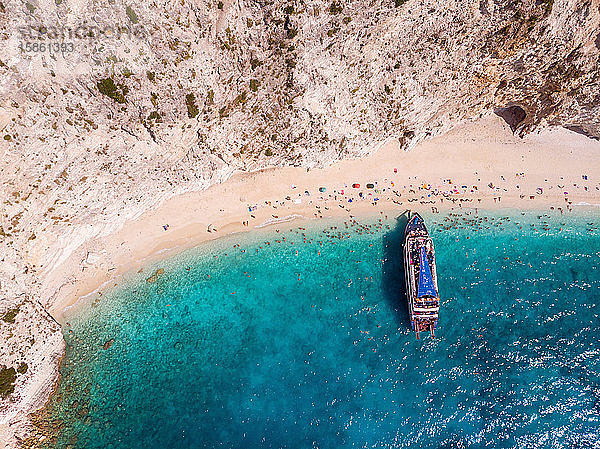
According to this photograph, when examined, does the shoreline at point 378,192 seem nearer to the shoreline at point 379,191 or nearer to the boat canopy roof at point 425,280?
the shoreline at point 379,191

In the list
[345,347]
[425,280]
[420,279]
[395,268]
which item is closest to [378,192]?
[395,268]

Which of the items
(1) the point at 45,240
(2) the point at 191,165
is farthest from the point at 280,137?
(1) the point at 45,240

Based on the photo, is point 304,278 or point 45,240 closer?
point 45,240

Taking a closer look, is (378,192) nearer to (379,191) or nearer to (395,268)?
(379,191)

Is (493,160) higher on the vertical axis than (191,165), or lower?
higher

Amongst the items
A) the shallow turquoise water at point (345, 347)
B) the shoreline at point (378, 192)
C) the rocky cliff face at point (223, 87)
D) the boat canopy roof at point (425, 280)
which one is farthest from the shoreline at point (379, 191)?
the boat canopy roof at point (425, 280)

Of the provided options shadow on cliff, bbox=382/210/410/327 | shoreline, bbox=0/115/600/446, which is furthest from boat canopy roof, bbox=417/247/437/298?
shoreline, bbox=0/115/600/446

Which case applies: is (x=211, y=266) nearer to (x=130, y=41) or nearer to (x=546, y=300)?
(x=130, y=41)
